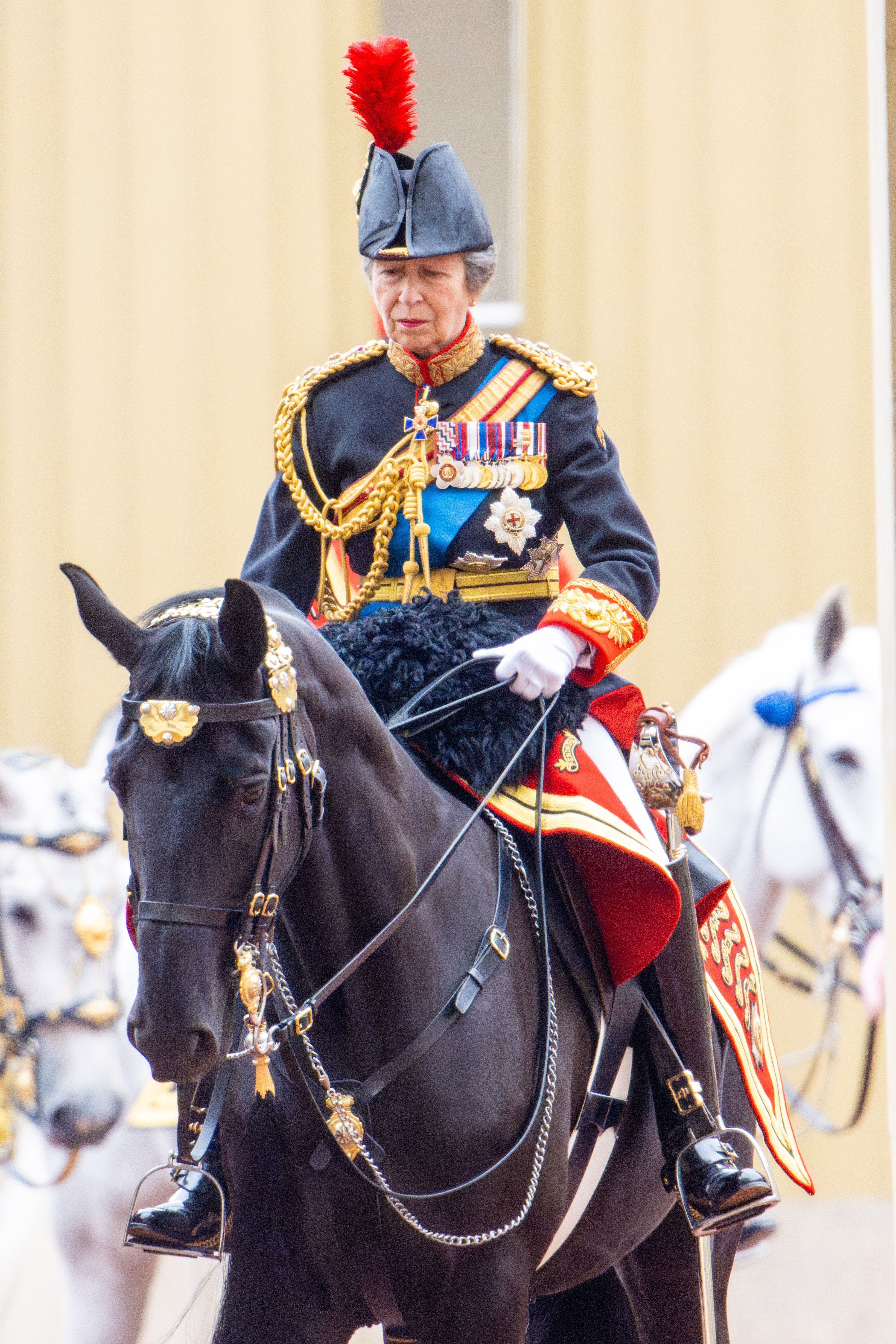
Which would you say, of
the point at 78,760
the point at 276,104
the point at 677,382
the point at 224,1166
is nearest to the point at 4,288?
the point at 276,104

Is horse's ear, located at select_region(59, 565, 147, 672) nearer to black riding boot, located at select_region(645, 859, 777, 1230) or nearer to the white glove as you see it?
the white glove

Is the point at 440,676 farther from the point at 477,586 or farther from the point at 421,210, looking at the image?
the point at 421,210

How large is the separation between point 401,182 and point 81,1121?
8.54ft

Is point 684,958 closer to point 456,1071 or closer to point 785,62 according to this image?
point 456,1071

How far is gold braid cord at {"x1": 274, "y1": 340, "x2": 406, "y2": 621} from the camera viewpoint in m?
2.50

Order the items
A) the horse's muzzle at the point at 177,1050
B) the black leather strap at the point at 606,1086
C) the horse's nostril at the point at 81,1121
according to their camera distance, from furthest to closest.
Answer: the horse's nostril at the point at 81,1121, the black leather strap at the point at 606,1086, the horse's muzzle at the point at 177,1050

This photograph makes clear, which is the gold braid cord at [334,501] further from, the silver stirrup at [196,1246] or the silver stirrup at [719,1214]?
the silver stirrup at [719,1214]

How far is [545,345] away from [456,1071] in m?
1.23

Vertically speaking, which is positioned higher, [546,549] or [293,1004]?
[546,549]

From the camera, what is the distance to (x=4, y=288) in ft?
22.1

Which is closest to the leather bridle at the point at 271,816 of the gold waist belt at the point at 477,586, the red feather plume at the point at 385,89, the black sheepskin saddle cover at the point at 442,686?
the black sheepskin saddle cover at the point at 442,686

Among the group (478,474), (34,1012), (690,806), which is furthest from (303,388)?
(34,1012)

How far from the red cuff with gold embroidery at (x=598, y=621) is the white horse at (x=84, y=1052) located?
6.81ft

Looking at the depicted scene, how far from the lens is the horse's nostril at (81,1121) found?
162 inches
